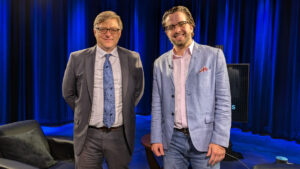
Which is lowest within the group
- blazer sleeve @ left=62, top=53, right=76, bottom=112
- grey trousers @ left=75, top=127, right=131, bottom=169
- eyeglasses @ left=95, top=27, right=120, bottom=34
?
grey trousers @ left=75, top=127, right=131, bottom=169

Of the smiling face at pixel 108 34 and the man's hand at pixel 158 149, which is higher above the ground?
the smiling face at pixel 108 34

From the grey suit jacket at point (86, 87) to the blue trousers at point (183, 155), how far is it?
0.50 m

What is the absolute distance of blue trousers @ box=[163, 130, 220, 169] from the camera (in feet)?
4.35

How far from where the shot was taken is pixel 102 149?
1.75 meters

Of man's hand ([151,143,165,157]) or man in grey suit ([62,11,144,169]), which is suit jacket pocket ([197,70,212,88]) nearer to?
man's hand ([151,143,165,157])

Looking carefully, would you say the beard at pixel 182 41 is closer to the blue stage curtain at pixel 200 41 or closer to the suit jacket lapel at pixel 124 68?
Answer: the suit jacket lapel at pixel 124 68

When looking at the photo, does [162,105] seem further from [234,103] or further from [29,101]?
[29,101]

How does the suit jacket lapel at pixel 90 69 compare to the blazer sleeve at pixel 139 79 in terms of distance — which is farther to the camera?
the blazer sleeve at pixel 139 79

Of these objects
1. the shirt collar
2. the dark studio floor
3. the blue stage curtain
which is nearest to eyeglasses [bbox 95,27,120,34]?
the shirt collar

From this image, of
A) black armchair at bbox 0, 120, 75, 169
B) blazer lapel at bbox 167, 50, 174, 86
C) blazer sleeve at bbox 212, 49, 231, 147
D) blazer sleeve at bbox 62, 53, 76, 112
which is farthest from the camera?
black armchair at bbox 0, 120, 75, 169

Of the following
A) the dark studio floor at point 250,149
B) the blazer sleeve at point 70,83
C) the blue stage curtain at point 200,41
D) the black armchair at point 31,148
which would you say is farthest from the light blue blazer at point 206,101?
the blue stage curtain at point 200,41

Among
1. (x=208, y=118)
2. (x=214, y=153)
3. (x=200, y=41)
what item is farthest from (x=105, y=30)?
(x=200, y=41)

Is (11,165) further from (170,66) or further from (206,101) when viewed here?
(206,101)

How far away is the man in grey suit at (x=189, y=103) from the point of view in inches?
51.3
